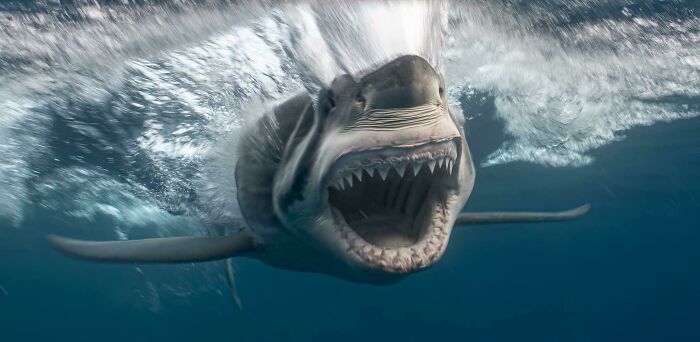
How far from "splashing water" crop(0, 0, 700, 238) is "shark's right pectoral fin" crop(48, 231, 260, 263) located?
2509mm

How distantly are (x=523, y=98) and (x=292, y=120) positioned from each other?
10.9 m

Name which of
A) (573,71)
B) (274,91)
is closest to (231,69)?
(274,91)

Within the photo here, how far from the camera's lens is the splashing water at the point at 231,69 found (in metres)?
7.20

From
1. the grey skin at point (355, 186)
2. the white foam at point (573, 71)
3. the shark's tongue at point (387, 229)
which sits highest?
the grey skin at point (355, 186)

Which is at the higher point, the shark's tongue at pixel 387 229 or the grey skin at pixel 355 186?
the grey skin at pixel 355 186

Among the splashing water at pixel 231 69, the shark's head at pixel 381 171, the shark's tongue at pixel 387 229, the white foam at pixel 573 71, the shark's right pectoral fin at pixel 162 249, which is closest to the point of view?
the shark's head at pixel 381 171

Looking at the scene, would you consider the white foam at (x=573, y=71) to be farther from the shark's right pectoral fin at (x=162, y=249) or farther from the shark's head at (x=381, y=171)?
the shark's right pectoral fin at (x=162, y=249)

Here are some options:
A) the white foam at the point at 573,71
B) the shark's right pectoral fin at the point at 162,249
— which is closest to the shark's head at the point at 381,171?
the shark's right pectoral fin at the point at 162,249

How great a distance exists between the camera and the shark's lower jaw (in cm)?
353

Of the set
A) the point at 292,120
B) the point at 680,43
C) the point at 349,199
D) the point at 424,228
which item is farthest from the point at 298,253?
the point at 680,43

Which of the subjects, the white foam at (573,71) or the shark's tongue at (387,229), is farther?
the white foam at (573,71)

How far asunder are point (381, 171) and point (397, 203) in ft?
3.71

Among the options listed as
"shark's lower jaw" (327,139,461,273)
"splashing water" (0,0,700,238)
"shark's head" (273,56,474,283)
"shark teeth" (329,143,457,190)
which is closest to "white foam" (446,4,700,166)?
"splashing water" (0,0,700,238)

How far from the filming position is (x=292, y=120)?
5406 mm
